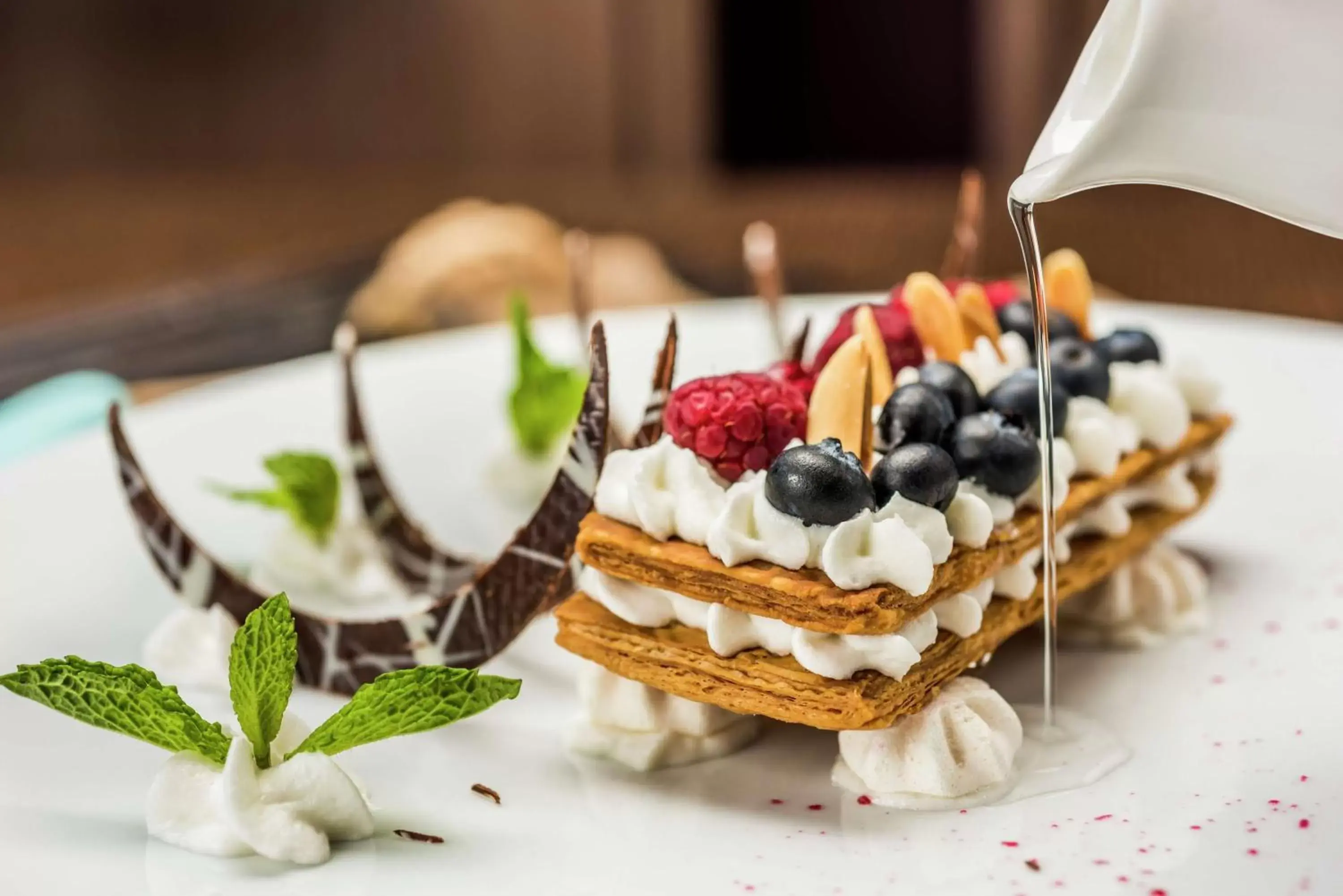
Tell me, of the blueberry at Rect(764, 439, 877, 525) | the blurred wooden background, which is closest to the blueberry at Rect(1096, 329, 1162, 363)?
the blueberry at Rect(764, 439, 877, 525)

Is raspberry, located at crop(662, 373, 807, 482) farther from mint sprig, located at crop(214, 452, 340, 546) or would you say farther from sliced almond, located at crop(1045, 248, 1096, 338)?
mint sprig, located at crop(214, 452, 340, 546)

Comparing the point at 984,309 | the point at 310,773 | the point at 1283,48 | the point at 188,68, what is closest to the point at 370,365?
the point at 984,309

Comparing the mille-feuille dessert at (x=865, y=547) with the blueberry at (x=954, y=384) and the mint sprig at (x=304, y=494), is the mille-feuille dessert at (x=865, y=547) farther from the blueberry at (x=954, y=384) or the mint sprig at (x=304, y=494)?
the mint sprig at (x=304, y=494)

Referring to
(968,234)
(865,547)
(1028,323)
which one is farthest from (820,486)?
(968,234)

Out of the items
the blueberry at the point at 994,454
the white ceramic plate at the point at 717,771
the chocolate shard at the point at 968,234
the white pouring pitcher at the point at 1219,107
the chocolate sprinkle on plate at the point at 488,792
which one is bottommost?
the chocolate sprinkle on plate at the point at 488,792

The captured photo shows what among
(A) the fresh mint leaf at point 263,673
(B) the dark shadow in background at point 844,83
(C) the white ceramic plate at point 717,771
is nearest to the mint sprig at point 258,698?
(A) the fresh mint leaf at point 263,673
